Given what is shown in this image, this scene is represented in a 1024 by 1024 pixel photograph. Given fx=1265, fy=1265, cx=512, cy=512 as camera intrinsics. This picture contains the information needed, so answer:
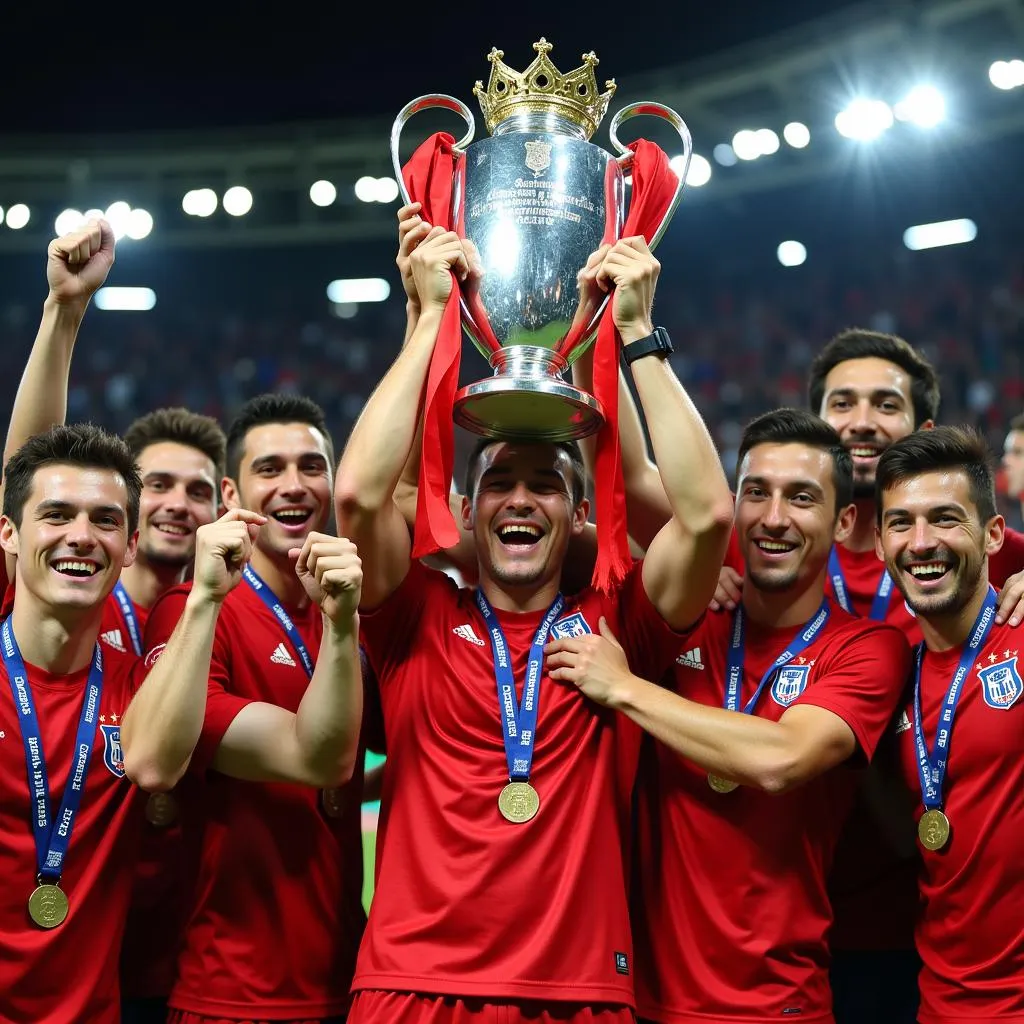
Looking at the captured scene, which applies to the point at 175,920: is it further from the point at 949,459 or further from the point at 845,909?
the point at 949,459

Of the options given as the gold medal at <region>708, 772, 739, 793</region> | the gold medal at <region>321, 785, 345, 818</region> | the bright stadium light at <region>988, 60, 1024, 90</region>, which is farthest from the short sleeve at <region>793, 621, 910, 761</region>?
the bright stadium light at <region>988, 60, 1024, 90</region>

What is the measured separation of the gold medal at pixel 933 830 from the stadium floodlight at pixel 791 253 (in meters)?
12.4

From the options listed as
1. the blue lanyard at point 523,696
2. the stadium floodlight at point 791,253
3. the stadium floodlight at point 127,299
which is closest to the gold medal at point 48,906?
the blue lanyard at point 523,696

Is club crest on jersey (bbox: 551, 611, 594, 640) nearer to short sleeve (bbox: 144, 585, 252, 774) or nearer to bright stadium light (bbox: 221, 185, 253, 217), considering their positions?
short sleeve (bbox: 144, 585, 252, 774)

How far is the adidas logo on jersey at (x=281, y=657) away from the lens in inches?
131

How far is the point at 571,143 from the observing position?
3.12 meters

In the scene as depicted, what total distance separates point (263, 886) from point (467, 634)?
802 mm

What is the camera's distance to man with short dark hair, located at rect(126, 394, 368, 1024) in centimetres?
292

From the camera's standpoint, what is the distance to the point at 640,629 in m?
3.23

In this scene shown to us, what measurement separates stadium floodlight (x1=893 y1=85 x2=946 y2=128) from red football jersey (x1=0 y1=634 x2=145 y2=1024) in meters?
9.95

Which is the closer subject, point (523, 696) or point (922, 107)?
point (523, 696)

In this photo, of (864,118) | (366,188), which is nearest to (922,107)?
(864,118)

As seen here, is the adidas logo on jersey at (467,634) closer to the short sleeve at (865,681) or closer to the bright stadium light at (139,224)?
the short sleeve at (865,681)

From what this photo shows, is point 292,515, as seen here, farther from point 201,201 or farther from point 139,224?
point 139,224
